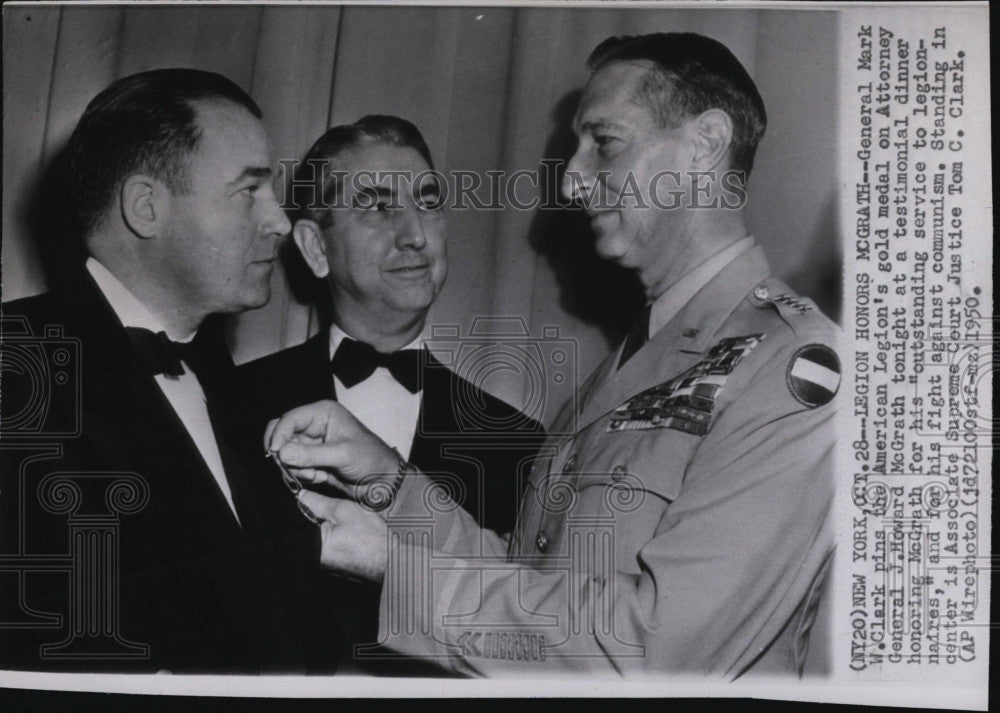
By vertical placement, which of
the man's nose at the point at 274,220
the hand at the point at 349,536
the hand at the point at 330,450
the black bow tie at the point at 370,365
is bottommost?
the hand at the point at 349,536

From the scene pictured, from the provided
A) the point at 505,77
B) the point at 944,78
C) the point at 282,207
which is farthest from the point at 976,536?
the point at 282,207

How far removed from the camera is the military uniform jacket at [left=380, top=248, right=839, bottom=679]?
2086 mm

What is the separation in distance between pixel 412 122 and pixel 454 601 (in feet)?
3.31

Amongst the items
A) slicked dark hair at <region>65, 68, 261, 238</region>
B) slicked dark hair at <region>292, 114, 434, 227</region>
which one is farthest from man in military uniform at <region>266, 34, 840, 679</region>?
slicked dark hair at <region>65, 68, 261, 238</region>

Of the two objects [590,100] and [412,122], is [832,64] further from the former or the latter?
[412,122]

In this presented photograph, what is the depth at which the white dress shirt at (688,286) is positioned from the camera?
7.16ft

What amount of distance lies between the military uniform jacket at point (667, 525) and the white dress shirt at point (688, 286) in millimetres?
20

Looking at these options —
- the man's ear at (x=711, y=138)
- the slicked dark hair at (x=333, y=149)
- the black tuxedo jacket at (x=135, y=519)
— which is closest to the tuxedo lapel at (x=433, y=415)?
the black tuxedo jacket at (x=135, y=519)

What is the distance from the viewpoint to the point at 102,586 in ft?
7.40

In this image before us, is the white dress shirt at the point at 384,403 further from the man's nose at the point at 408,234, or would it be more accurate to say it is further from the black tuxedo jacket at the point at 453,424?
the man's nose at the point at 408,234

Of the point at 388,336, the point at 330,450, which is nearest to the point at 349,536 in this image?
the point at 330,450

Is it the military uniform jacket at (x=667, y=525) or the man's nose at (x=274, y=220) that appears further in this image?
the man's nose at (x=274, y=220)

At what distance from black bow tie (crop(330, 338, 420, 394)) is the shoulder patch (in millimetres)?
762

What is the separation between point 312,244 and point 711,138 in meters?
0.86
